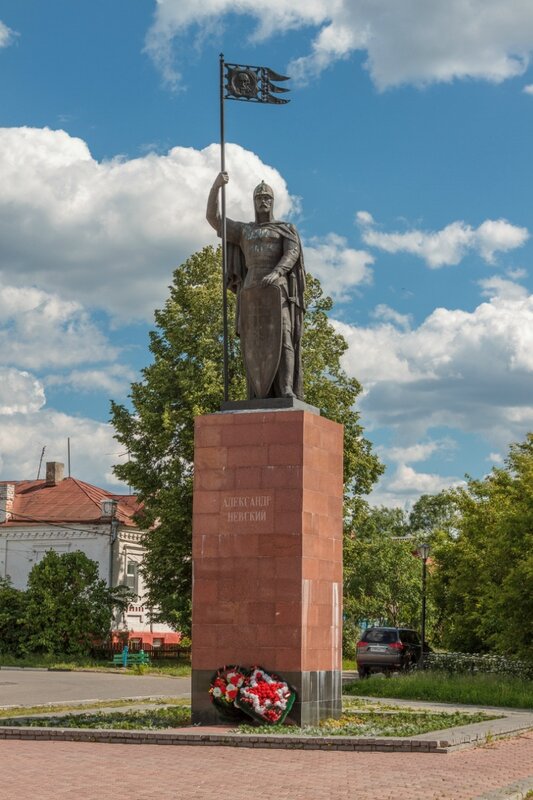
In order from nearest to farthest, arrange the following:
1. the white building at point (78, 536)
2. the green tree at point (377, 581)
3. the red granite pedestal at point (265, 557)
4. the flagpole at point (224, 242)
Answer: the red granite pedestal at point (265, 557), the flagpole at point (224, 242), the green tree at point (377, 581), the white building at point (78, 536)

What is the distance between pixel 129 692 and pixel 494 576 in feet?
34.3

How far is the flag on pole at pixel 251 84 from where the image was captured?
16078 millimetres

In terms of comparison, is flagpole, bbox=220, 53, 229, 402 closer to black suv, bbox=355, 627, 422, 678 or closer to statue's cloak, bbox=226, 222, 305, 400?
statue's cloak, bbox=226, 222, 305, 400

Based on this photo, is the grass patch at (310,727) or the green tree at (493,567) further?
the green tree at (493,567)

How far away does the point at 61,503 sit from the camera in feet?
155

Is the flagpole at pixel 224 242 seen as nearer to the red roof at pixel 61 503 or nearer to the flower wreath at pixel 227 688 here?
the flower wreath at pixel 227 688

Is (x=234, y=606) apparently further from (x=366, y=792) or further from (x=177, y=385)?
(x=177, y=385)

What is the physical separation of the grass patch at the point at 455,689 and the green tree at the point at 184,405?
37.4 feet

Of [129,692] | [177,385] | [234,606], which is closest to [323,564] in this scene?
[234,606]

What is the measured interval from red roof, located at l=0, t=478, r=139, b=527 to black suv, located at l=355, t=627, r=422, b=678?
15600mm

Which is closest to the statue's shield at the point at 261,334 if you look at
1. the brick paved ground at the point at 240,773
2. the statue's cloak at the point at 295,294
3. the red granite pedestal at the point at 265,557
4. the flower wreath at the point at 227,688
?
the statue's cloak at the point at 295,294

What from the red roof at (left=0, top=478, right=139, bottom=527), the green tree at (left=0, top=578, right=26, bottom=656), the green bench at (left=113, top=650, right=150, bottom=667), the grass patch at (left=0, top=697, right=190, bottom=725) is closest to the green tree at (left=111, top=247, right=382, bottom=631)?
the green bench at (left=113, top=650, right=150, bottom=667)

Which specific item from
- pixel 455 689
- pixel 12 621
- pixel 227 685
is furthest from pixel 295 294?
pixel 12 621

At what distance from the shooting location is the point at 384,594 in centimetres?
5062
